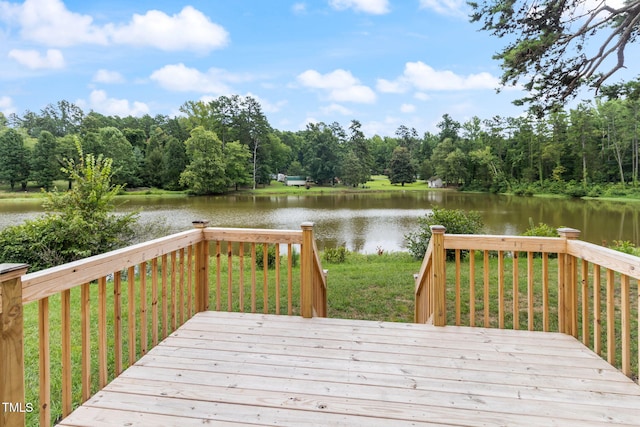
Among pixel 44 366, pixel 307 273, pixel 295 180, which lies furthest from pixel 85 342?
pixel 295 180

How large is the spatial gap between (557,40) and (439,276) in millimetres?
4536

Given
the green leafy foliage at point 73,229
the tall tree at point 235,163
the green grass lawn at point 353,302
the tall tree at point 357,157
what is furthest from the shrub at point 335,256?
the tall tree at point 357,157

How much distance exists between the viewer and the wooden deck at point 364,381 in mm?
1793

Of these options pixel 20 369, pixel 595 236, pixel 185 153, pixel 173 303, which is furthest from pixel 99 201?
pixel 185 153

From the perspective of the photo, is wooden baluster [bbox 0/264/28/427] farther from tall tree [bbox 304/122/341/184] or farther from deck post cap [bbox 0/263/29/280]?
tall tree [bbox 304/122/341/184]

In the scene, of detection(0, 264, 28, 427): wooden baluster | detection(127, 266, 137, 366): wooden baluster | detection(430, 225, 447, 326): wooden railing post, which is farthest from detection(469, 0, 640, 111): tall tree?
detection(0, 264, 28, 427): wooden baluster

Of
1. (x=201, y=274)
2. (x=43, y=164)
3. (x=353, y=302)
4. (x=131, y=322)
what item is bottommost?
(x=353, y=302)

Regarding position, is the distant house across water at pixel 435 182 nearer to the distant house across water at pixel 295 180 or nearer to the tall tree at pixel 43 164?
the distant house across water at pixel 295 180

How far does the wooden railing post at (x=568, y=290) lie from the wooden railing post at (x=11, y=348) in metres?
3.44

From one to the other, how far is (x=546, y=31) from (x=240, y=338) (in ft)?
19.7

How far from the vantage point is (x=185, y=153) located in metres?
40.7

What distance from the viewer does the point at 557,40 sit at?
5.22 meters

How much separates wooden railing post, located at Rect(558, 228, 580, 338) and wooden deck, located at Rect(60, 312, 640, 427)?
129 mm

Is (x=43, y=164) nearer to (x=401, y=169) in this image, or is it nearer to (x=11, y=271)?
(x=11, y=271)
